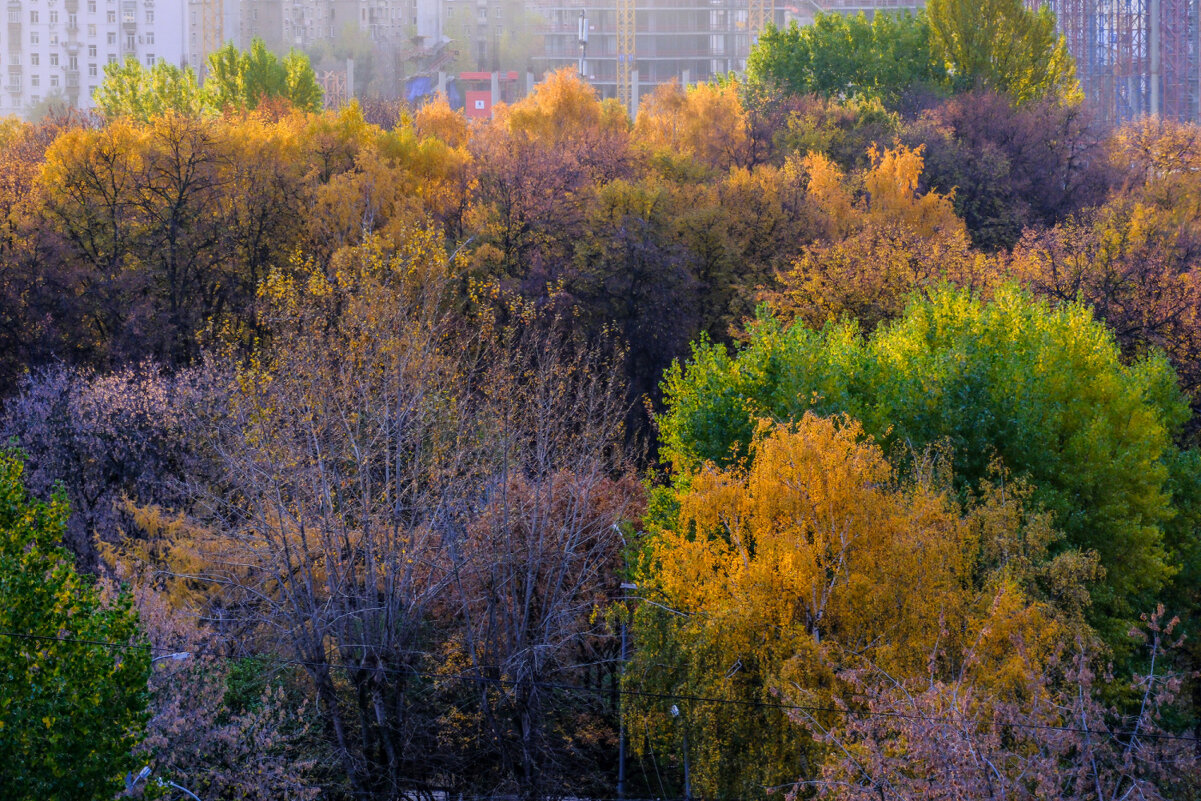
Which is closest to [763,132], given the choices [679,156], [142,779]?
[679,156]

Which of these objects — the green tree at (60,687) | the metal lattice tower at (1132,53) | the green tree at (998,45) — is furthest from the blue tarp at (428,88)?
the green tree at (60,687)

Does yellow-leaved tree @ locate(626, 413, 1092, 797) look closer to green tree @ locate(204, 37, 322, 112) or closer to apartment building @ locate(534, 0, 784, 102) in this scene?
green tree @ locate(204, 37, 322, 112)

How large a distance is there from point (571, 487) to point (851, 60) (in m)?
49.9

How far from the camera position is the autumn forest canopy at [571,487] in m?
18.8

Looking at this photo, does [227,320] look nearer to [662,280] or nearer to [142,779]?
[662,280]

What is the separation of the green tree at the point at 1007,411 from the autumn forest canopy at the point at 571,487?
114mm

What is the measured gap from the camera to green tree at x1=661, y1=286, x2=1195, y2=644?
2680cm

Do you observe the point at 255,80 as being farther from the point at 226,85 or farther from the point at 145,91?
the point at 145,91

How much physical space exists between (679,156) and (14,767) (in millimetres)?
40970

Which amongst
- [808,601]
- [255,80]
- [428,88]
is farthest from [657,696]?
[428,88]

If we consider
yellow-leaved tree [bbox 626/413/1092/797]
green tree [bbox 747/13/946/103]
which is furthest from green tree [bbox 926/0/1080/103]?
yellow-leaved tree [bbox 626/413/1092/797]

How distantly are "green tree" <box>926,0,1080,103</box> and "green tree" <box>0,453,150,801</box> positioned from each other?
64.0 meters

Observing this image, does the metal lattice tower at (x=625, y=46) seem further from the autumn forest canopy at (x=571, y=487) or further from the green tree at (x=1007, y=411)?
the green tree at (x=1007, y=411)

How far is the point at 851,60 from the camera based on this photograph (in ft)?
236
